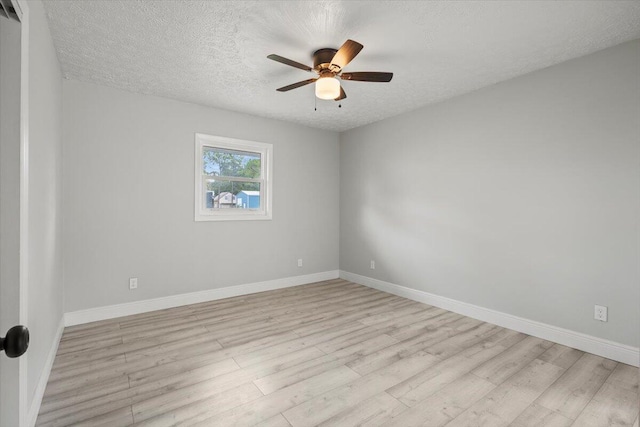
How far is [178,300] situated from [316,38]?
3.32m

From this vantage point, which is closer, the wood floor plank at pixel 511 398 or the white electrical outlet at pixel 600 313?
the wood floor plank at pixel 511 398

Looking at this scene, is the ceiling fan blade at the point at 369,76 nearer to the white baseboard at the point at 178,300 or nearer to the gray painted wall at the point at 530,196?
the gray painted wall at the point at 530,196

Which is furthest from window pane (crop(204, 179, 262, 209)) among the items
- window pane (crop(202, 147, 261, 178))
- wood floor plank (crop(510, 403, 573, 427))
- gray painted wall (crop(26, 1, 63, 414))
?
wood floor plank (crop(510, 403, 573, 427))

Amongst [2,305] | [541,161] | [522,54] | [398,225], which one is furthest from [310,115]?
[2,305]

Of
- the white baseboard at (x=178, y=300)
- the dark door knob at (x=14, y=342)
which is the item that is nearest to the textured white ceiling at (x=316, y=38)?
the dark door knob at (x=14, y=342)

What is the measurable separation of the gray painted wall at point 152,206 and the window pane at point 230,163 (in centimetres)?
23

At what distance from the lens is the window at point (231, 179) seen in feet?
13.1

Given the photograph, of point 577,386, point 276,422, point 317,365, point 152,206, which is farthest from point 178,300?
point 577,386

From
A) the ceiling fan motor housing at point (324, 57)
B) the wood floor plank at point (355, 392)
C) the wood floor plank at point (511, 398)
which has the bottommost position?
the wood floor plank at point (511, 398)

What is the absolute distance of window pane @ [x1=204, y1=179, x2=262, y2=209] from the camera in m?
4.12

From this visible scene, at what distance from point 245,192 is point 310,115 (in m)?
1.46

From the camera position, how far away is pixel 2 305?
0.92m

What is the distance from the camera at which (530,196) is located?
3.00 m

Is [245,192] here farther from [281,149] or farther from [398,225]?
[398,225]
